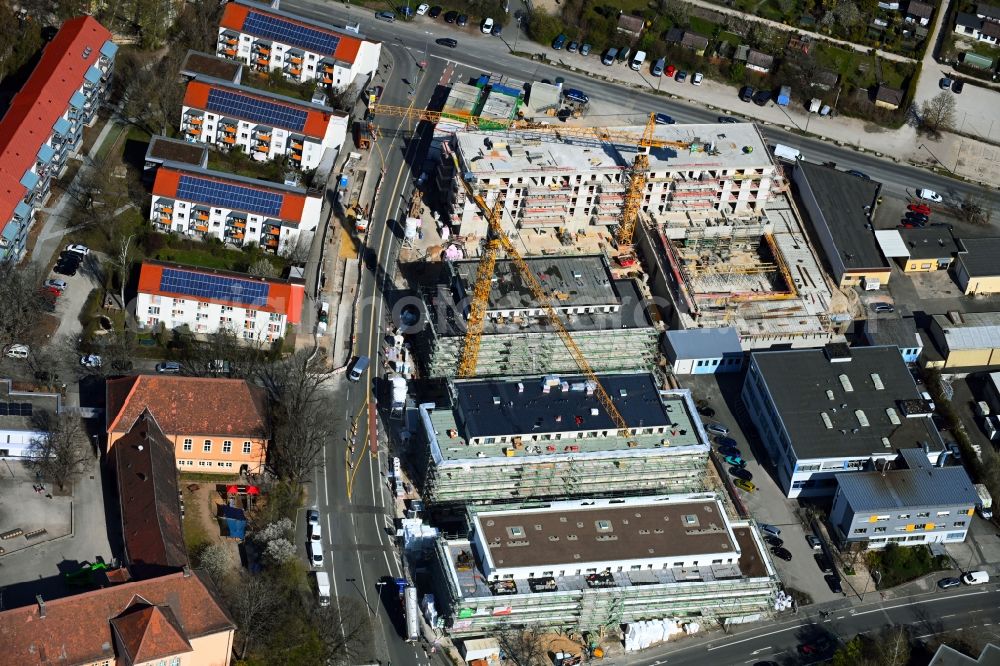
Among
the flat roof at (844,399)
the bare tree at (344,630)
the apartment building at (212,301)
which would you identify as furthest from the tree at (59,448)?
the flat roof at (844,399)

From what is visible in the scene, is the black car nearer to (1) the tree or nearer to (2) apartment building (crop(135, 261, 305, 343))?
(2) apartment building (crop(135, 261, 305, 343))

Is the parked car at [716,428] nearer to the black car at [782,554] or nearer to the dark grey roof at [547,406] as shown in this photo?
the dark grey roof at [547,406]

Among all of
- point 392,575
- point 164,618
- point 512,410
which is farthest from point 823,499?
point 164,618

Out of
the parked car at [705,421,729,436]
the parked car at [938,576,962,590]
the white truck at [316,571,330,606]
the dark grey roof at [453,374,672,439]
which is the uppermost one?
the dark grey roof at [453,374,672,439]


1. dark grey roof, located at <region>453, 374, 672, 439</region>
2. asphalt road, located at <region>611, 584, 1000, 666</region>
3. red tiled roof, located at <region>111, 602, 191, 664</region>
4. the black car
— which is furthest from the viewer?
the black car

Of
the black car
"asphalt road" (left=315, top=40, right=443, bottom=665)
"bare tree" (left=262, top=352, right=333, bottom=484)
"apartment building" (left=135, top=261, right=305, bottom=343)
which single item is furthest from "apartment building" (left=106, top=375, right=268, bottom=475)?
the black car

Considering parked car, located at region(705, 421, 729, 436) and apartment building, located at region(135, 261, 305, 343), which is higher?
apartment building, located at region(135, 261, 305, 343)

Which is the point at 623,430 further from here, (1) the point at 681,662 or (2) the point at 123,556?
(2) the point at 123,556
